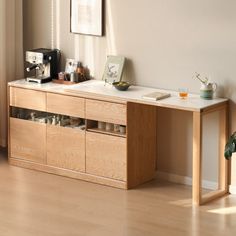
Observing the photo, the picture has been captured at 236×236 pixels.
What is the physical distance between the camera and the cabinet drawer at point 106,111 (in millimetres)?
5785

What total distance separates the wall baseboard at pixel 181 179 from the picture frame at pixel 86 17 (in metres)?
1.21

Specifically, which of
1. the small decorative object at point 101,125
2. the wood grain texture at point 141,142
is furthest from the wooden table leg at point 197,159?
the small decorative object at point 101,125

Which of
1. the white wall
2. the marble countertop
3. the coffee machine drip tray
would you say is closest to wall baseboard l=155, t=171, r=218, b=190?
the white wall

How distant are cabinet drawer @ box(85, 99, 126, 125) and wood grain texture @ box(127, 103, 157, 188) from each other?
0.06 metres

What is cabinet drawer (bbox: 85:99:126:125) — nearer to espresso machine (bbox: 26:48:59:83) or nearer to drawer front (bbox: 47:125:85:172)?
drawer front (bbox: 47:125:85:172)

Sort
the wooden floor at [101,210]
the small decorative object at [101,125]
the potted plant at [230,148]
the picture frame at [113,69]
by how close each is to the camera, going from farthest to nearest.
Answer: the picture frame at [113,69], the small decorative object at [101,125], the potted plant at [230,148], the wooden floor at [101,210]

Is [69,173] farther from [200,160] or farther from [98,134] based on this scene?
[200,160]

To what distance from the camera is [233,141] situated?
17.6 ft

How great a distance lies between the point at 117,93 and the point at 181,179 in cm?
83

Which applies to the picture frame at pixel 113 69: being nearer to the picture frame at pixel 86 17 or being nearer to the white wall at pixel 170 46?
the white wall at pixel 170 46

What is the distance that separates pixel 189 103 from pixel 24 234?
1.49 metres

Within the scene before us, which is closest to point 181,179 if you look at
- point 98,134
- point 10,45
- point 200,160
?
point 200,160

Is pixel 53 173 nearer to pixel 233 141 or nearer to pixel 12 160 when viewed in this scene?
pixel 12 160

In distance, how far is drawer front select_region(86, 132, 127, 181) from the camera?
231 inches
